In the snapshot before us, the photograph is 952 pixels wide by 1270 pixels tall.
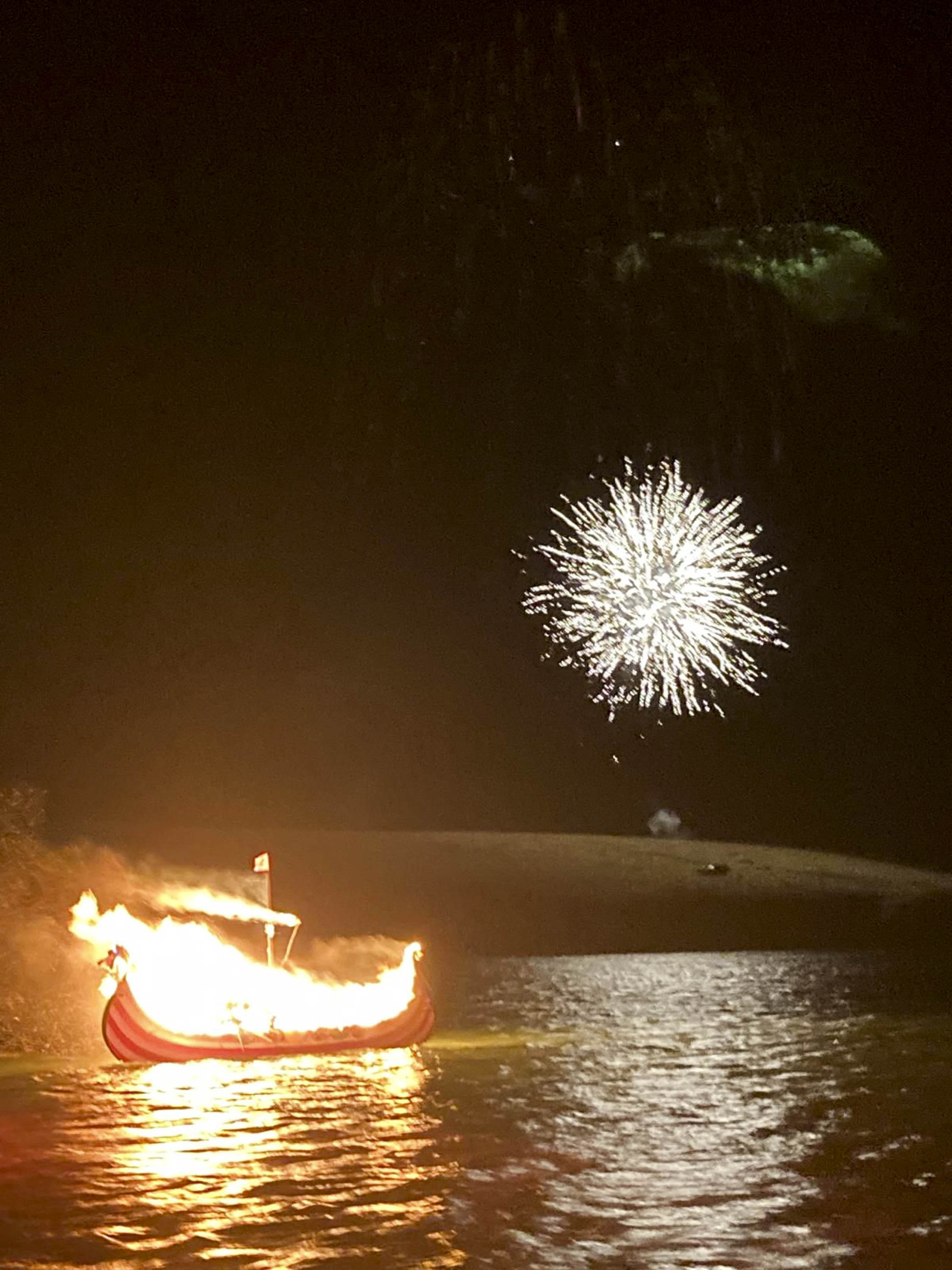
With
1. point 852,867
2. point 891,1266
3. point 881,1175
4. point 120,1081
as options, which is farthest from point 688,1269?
point 852,867

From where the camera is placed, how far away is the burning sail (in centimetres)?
2153

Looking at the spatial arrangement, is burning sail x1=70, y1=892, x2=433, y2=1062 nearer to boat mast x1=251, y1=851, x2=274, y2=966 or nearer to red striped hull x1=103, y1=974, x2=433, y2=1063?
red striped hull x1=103, y1=974, x2=433, y2=1063

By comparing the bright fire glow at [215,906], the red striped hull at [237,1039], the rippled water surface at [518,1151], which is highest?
the bright fire glow at [215,906]

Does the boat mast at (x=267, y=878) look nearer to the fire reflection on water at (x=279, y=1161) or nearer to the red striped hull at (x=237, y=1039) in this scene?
the red striped hull at (x=237, y=1039)

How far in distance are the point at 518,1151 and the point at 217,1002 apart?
6561 mm

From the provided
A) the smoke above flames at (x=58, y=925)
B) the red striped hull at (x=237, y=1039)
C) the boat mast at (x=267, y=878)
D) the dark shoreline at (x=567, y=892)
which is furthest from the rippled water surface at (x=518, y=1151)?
the dark shoreline at (x=567, y=892)

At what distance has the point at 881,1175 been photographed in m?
15.9

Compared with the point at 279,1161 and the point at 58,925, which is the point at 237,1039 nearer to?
the point at 58,925

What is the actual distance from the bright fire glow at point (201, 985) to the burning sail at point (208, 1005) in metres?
0.01

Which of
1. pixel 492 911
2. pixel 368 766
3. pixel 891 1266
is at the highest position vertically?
pixel 368 766

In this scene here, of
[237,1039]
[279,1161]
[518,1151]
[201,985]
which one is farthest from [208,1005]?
[518,1151]

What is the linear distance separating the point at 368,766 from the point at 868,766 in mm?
17317

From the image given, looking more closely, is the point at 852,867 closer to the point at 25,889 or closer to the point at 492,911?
the point at 492,911

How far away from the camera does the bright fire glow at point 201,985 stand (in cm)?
2189
